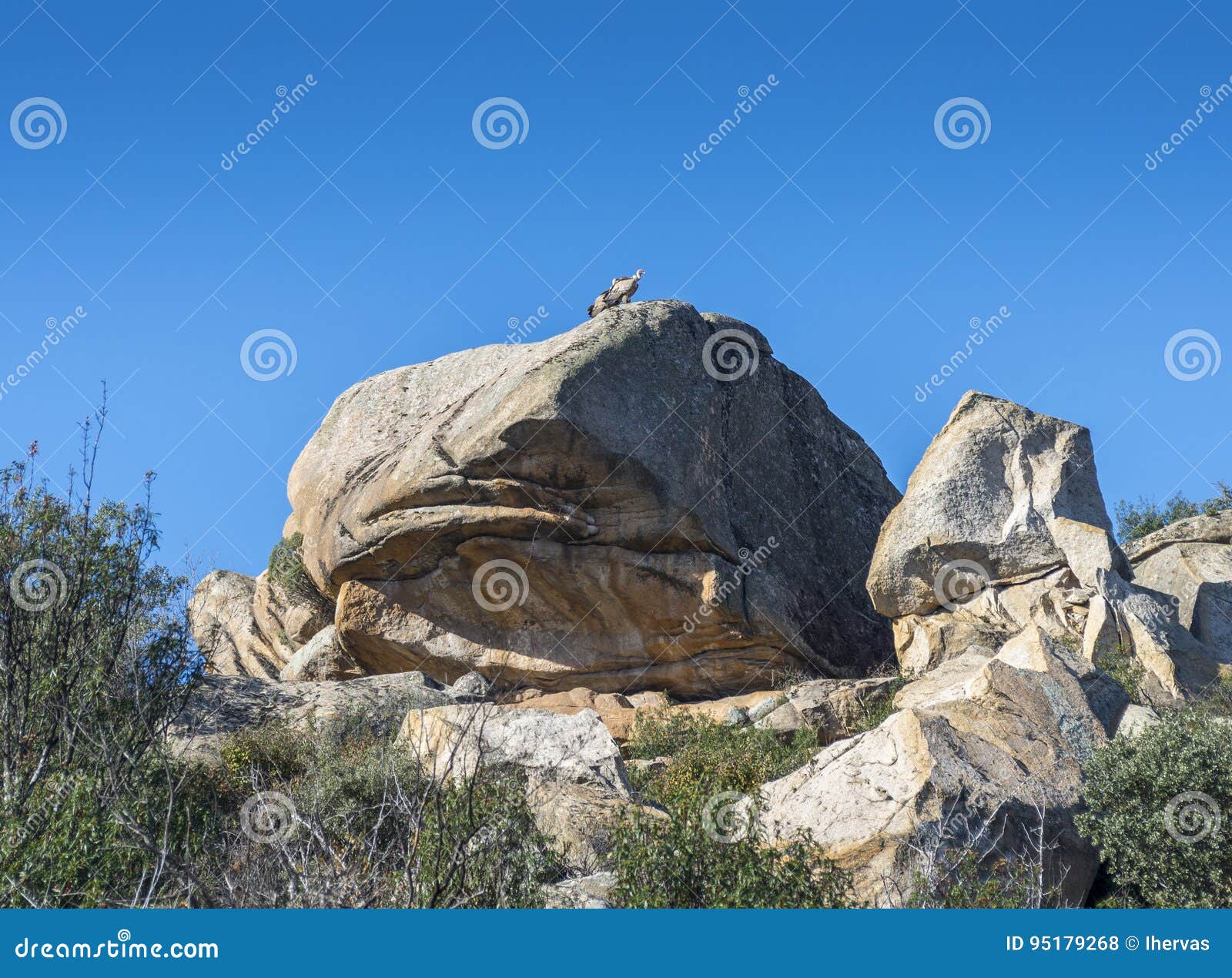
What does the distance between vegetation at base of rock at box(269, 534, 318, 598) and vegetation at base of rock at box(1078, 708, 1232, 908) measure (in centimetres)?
1887

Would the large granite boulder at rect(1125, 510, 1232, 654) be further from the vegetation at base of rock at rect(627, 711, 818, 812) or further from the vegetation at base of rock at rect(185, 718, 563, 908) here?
the vegetation at base of rock at rect(185, 718, 563, 908)

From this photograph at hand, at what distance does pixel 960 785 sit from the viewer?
1227cm

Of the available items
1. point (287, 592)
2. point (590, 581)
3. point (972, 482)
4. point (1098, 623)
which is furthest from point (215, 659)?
point (1098, 623)

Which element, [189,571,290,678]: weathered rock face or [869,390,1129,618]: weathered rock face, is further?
[189,571,290,678]: weathered rock face

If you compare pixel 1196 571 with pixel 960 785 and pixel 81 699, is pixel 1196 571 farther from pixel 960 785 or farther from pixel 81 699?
pixel 81 699

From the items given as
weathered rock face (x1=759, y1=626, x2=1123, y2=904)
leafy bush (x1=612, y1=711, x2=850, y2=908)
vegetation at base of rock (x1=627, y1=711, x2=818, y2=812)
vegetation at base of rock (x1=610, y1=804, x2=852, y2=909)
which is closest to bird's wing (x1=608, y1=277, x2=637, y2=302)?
vegetation at base of rock (x1=627, y1=711, x2=818, y2=812)

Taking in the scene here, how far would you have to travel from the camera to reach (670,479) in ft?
76.8

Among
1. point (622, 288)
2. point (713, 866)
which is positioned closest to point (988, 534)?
point (622, 288)

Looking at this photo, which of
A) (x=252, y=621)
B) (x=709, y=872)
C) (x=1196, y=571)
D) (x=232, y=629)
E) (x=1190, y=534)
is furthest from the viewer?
(x=232, y=629)

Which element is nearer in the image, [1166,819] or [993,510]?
[1166,819]

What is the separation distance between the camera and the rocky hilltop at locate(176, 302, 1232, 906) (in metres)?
Answer: 20.5

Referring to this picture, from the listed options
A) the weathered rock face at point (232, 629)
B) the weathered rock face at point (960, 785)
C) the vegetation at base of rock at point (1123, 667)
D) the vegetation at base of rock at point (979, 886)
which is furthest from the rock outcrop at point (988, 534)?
the weathered rock face at point (232, 629)

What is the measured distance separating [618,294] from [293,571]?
10007 millimetres

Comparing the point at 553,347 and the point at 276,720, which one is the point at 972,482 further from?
the point at 276,720
